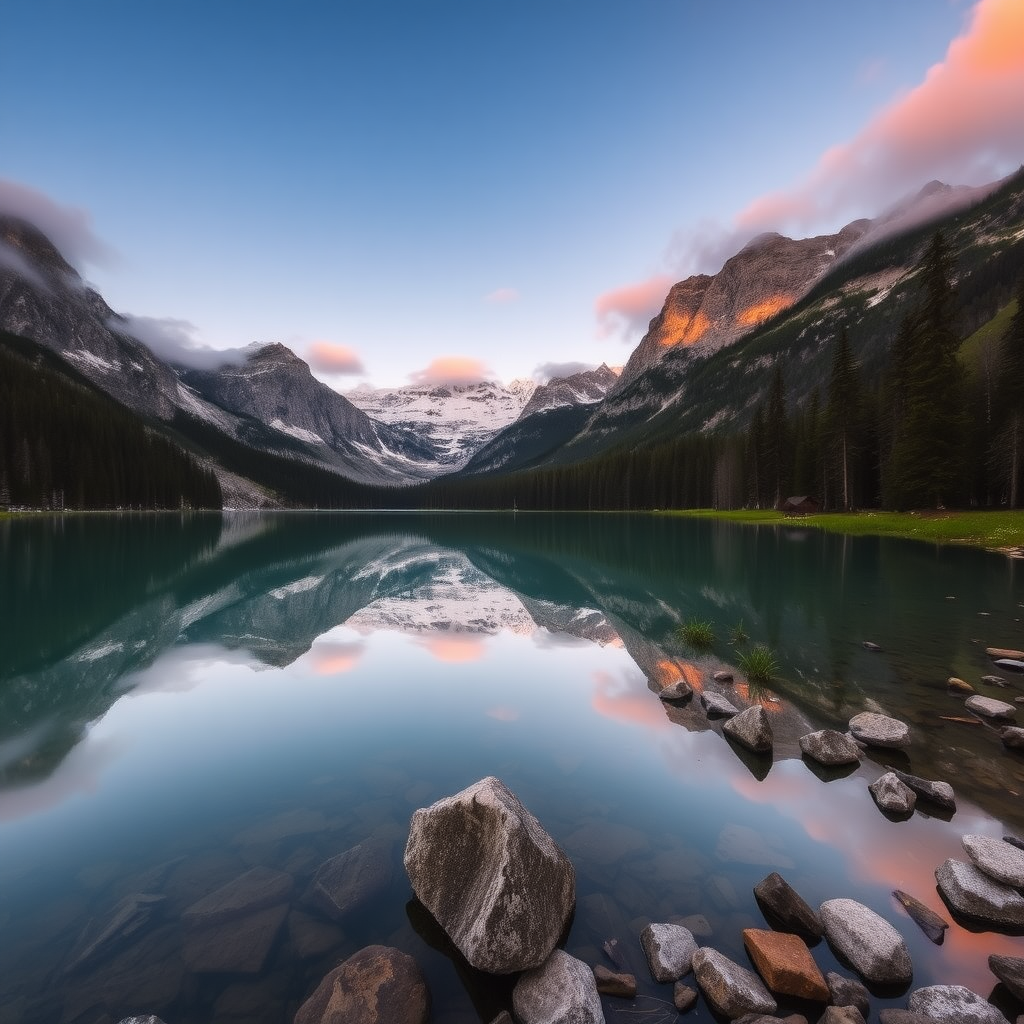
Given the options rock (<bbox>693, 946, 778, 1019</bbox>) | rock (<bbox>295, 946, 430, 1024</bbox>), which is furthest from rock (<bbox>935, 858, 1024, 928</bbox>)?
rock (<bbox>295, 946, 430, 1024</bbox>)

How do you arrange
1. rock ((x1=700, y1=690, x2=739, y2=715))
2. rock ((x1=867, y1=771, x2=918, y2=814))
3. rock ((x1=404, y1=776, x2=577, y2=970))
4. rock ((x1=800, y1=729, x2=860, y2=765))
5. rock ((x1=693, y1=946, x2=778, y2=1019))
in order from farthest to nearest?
rock ((x1=700, y1=690, x2=739, y2=715)) → rock ((x1=800, y1=729, x2=860, y2=765)) → rock ((x1=867, y1=771, x2=918, y2=814)) → rock ((x1=404, y1=776, x2=577, y2=970)) → rock ((x1=693, y1=946, x2=778, y2=1019))

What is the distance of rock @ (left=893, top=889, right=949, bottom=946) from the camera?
6332 millimetres

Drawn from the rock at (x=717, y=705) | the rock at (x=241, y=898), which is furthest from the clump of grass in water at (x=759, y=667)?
the rock at (x=241, y=898)

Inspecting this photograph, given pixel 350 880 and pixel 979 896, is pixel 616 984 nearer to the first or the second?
pixel 350 880

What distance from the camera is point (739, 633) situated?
68.4ft

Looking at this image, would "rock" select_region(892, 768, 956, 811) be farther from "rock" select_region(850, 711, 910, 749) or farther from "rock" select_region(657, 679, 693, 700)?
"rock" select_region(657, 679, 693, 700)

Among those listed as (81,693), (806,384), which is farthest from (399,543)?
(806,384)

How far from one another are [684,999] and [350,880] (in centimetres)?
458

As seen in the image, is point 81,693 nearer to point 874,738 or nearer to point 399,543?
point 874,738

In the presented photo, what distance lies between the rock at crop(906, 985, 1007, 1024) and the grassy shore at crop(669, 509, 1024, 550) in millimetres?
52389

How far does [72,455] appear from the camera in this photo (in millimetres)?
124312

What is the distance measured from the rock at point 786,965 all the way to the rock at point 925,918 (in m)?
1.69

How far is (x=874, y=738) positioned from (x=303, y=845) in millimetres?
11475

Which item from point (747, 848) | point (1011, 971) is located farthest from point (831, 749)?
point (1011, 971)
